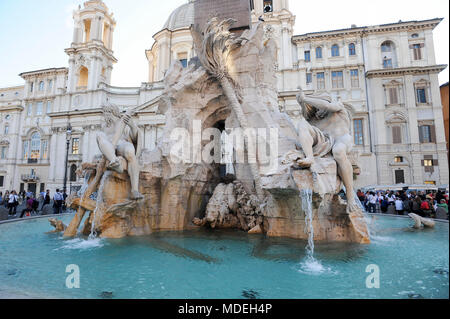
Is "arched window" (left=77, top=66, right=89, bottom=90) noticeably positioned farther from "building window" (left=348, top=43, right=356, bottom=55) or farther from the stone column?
"building window" (left=348, top=43, right=356, bottom=55)

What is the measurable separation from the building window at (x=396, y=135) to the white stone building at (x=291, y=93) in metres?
0.09

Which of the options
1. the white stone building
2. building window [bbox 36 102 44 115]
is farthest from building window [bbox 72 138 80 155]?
building window [bbox 36 102 44 115]

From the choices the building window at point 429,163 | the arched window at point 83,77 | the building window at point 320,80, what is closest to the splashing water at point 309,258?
the building window at point 429,163

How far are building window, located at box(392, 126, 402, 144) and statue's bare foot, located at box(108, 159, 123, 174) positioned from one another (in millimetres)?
27696

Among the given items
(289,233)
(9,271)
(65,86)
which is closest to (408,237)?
(289,233)

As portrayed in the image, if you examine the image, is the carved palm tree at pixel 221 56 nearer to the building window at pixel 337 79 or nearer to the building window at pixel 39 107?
the building window at pixel 337 79

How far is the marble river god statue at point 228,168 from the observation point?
4.50 metres

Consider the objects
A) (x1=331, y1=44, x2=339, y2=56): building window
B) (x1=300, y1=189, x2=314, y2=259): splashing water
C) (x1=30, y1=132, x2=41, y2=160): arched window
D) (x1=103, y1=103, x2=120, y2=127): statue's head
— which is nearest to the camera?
(x1=300, y1=189, x2=314, y2=259): splashing water

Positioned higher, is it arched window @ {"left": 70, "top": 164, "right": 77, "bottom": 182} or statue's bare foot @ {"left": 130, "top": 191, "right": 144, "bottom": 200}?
arched window @ {"left": 70, "top": 164, "right": 77, "bottom": 182}

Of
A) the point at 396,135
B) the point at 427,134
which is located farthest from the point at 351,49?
the point at 427,134

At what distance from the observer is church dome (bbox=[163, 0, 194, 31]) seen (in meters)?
35.0

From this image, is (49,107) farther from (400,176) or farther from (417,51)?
(417,51)

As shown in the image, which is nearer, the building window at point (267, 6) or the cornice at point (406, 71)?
the cornice at point (406, 71)

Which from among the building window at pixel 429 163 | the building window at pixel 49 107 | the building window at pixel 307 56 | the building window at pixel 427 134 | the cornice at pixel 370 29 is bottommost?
the building window at pixel 429 163
